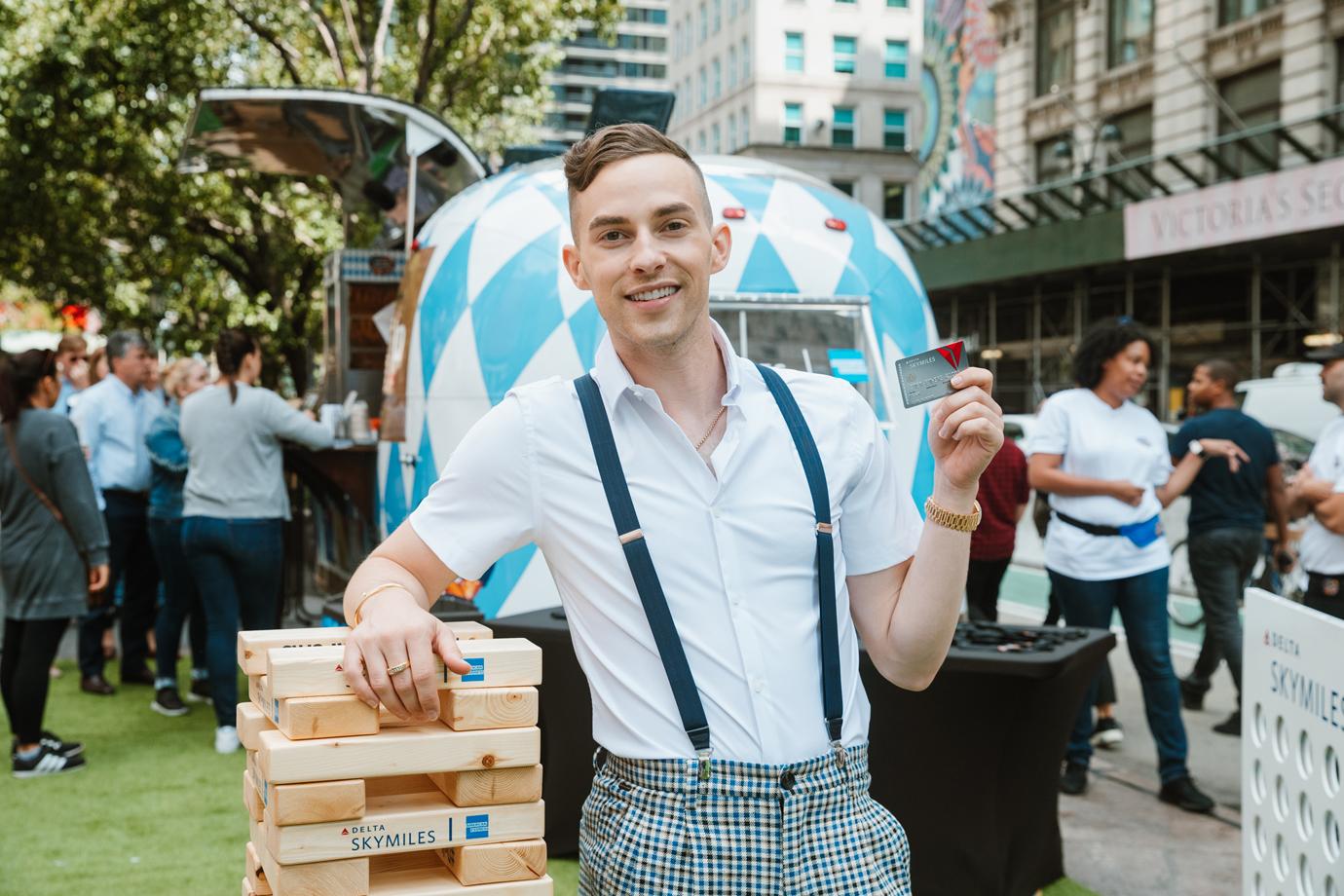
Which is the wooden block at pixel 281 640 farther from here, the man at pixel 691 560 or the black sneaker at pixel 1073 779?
the black sneaker at pixel 1073 779

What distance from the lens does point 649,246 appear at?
193 centimetres

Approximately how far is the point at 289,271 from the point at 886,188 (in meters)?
40.0

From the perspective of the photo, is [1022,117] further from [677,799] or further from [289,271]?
[677,799]

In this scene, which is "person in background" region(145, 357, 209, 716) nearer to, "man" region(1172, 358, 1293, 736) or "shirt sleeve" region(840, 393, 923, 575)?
"man" region(1172, 358, 1293, 736)

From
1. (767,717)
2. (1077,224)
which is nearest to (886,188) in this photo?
(1077,224)

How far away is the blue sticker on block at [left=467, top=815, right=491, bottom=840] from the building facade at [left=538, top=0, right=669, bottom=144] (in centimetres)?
10446

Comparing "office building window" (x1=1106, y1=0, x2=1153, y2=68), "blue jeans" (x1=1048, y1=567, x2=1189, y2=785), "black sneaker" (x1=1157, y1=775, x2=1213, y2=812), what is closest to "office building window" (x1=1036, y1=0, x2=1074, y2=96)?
"office building window" (x1=1106, y1=0, x2=1153, y2=68)

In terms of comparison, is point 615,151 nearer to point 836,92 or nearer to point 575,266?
point 575,266

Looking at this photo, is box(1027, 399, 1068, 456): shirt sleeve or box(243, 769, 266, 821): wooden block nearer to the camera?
box(243, 769, 266, 821): wooden block

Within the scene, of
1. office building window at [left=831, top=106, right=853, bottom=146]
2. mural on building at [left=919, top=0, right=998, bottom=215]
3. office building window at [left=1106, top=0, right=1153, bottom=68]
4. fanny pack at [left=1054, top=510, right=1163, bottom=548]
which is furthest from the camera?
office building window at [left=831, top=106, right=853, bottom=146]

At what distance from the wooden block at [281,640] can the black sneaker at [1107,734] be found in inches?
210

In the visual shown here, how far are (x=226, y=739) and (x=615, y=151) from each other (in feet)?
17.9

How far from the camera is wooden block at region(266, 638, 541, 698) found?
6.27 feet

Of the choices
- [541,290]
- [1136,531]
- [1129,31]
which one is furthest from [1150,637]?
[1129,31]
